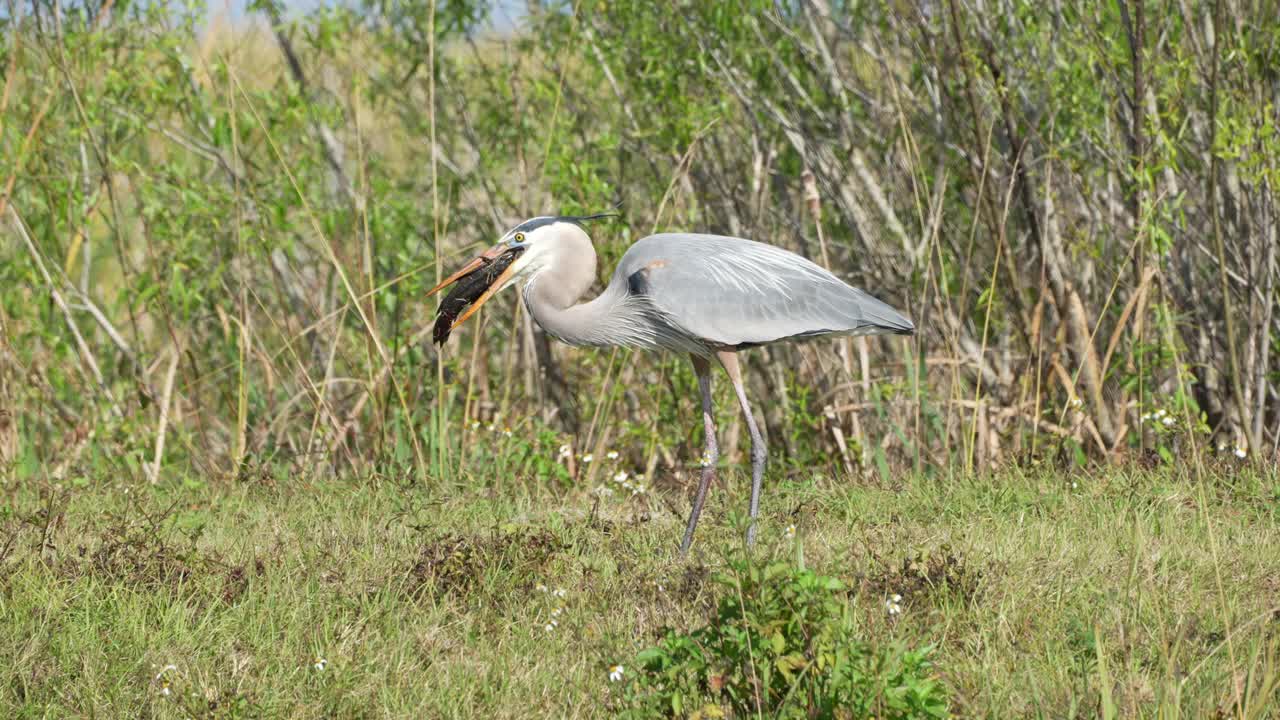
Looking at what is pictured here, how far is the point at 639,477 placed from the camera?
19.3 feet

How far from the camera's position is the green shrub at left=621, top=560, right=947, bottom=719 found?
3035mm

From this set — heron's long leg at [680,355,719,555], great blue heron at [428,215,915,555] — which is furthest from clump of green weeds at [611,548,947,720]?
great blue heron at [428,215,915,555]

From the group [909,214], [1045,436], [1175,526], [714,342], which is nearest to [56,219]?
[714,342]

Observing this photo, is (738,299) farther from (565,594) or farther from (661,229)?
(661,229)

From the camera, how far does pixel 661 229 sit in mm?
7391

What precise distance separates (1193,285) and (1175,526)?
196 cm

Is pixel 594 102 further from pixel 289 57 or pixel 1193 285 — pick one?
pixel 1193 285

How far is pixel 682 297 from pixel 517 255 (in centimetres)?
71

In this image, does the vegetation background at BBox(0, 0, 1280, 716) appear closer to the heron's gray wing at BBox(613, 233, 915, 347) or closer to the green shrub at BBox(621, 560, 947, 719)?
the heron's gray wing at BBox(613, 233, 915, 347)

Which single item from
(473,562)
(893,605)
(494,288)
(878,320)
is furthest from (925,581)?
(494,288)

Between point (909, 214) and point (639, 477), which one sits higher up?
point (909, 214)

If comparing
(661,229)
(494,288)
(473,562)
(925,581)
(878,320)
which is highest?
(494,288)

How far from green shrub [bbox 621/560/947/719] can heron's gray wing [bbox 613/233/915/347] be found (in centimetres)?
212

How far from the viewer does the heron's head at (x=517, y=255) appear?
214 inches
